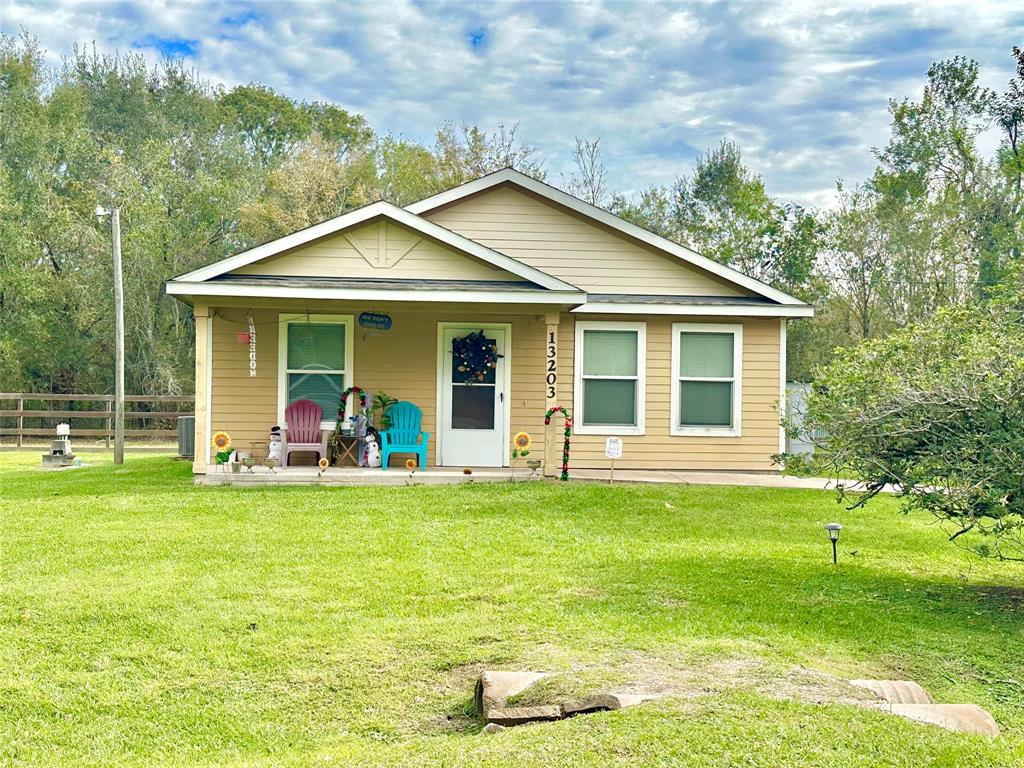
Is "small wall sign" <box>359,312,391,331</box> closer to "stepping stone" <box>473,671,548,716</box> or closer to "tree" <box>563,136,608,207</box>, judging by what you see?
"stepping stone" <box>473,671,548,716</box>

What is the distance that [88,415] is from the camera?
67.0 feet

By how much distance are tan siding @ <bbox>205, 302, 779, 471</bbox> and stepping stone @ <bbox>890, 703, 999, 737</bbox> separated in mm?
7568

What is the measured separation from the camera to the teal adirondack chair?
11.3 meters

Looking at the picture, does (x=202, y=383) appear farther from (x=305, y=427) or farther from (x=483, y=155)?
(x=483, y=155)

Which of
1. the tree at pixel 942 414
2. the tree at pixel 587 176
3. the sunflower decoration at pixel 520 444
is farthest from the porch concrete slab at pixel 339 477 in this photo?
the tree at pixel 587 176

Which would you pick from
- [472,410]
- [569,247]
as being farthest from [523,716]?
[569,247]

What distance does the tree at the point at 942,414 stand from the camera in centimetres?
541

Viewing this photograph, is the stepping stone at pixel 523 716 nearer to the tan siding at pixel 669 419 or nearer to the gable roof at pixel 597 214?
the tan siding at pixel 669 419

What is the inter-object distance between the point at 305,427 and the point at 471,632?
7.12 meters

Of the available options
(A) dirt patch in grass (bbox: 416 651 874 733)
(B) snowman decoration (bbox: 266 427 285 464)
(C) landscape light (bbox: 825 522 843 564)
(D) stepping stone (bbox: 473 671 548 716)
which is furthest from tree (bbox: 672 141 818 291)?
(D) stepping stone (bbox: 473 671 548 716)

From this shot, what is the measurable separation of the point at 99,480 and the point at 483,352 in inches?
213

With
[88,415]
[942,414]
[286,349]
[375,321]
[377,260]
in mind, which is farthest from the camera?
[88,415]

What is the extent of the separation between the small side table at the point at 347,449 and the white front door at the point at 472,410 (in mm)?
1227

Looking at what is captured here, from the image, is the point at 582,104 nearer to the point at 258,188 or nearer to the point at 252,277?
the point at 258,188
